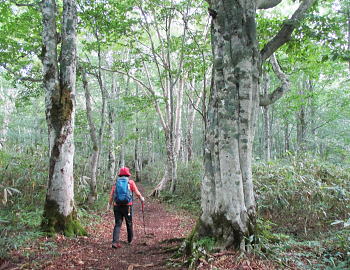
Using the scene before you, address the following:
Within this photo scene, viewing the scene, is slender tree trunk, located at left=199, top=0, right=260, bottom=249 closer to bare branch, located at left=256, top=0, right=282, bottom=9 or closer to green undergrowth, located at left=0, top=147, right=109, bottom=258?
bare branch, located at left=256, top=0, right=282, bottom=9

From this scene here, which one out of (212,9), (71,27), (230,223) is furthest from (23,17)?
(230,223)

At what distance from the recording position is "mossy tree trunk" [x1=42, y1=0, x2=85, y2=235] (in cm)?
573

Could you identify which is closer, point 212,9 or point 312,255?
point 312,255

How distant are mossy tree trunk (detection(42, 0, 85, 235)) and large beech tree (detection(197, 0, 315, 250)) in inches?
125

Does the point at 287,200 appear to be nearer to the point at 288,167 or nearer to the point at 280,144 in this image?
the point at 288,167

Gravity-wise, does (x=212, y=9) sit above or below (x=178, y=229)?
above

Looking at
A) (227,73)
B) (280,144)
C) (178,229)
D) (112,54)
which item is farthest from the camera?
(280,144)

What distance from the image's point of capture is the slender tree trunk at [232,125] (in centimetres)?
415

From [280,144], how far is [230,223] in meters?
36.4

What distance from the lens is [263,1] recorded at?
4941 millimetres

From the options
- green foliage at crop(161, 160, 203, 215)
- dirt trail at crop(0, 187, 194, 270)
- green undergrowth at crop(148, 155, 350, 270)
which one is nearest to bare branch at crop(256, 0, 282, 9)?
green undergrowth at crop(148, 155, 350, 270)

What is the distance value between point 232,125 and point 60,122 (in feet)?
12.8

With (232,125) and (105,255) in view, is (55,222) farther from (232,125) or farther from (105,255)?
(232,125)

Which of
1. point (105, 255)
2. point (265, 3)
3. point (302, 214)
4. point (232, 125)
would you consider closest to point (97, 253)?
point (105, 255)
